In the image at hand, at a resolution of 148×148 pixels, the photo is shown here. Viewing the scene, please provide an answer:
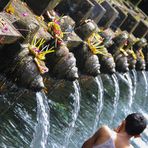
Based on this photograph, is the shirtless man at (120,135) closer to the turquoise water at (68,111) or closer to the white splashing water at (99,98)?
the turquoise water at (68,111)

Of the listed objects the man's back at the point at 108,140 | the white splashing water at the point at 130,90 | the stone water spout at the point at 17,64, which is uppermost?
the man's back at the point at 108,140

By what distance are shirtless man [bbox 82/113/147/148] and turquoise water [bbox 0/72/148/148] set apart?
132 inches

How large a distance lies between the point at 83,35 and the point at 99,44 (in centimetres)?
155

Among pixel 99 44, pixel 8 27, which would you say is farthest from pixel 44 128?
pixel 99 44

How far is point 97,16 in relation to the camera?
17.2 meters

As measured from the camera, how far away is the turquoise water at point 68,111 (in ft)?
35.0

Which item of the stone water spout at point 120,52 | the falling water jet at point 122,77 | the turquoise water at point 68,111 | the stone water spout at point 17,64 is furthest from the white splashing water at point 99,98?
the stone water spout at point 17,64

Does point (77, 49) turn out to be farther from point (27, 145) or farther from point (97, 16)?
point (27, 145)

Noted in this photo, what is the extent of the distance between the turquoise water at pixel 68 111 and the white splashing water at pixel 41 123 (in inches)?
1.3

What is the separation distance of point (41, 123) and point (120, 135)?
4.60 meters

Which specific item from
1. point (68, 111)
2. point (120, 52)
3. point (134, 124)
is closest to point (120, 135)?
point (134, 124)

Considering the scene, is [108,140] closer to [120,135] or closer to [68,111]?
[120,135]

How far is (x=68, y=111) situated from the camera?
13.0 metres

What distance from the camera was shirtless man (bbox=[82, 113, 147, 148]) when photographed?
665 cm
